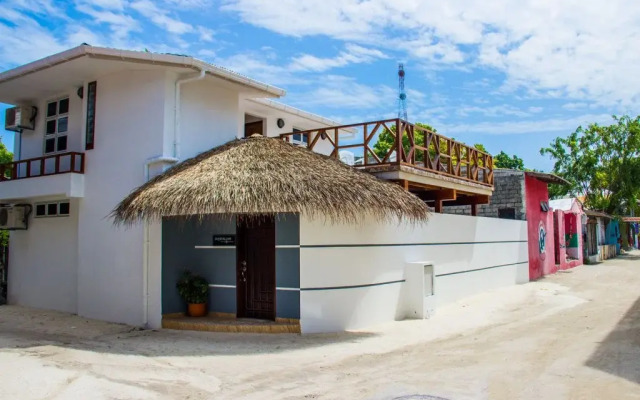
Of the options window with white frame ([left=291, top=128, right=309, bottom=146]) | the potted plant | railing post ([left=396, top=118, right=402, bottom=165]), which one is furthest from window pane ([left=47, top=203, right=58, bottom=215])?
railing post ([left=396, top=118, right=402, bottom=165])

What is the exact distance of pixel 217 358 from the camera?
311 inches

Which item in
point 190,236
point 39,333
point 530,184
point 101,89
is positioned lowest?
point 39,333

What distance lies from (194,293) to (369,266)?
11.6 ft

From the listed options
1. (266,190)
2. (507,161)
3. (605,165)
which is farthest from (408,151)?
(507,161)

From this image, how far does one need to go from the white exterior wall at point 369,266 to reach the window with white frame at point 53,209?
22.9ft

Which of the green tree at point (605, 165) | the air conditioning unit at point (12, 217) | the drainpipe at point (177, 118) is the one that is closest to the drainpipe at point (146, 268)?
the drainpipe at point (177, 118)

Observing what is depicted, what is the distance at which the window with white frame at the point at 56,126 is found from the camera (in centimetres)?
1338

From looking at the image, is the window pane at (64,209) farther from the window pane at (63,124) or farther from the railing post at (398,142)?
the railing post at (398,142)

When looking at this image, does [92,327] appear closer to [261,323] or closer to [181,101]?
[261,323]

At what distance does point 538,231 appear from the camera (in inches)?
784

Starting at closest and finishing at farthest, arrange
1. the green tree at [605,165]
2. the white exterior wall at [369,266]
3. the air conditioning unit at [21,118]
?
the white exterior wall at [369,266] → the air conditioning unit at [21,118] → the green tree at [605,165]

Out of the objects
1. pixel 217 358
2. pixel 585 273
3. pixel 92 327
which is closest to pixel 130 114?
pixel 92 327

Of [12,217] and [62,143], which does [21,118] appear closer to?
[62,143]

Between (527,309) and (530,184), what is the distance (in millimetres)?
8068
